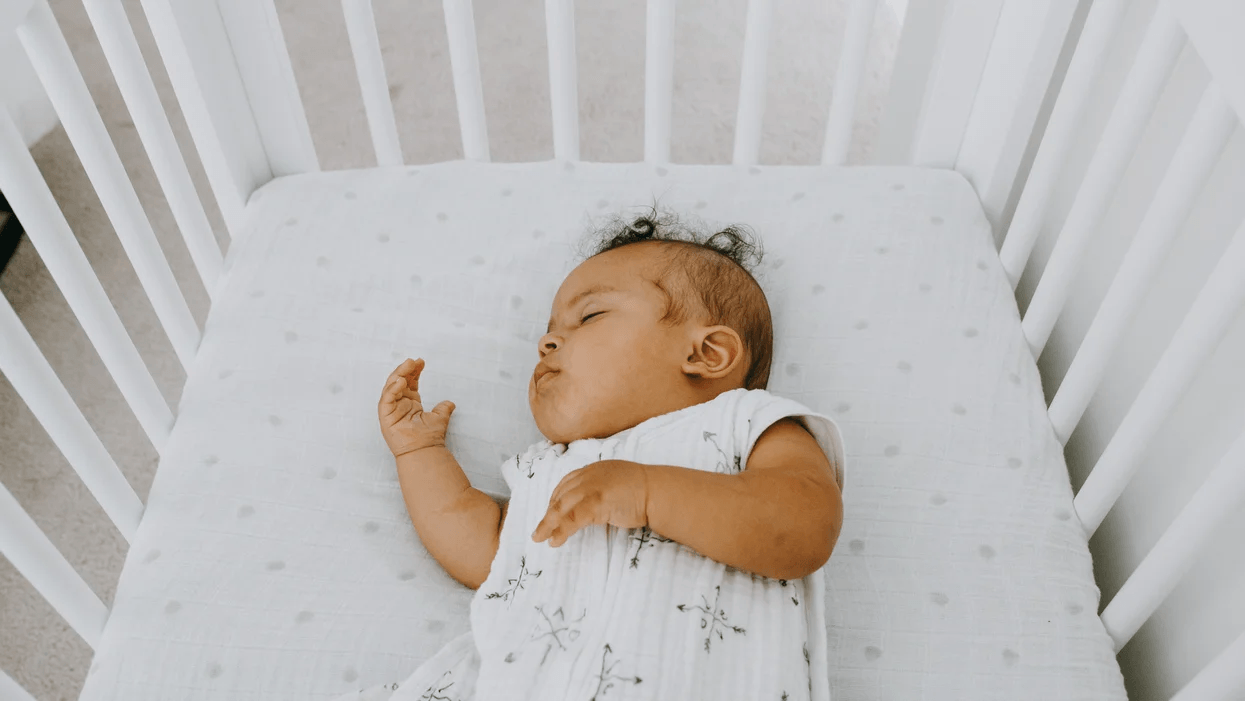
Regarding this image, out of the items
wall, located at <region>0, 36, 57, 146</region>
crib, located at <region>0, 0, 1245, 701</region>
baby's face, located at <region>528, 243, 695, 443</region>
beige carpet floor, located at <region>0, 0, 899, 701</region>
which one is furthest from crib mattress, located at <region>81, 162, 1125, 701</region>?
wall, located at <region>0, 36, 57, 146</region>

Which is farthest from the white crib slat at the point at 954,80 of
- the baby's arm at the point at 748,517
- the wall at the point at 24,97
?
the wall at the point at 24,97

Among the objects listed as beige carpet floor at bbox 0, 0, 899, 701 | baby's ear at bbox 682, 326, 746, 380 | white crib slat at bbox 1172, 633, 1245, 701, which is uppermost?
baby's ear at bbox 682, 326, 746, 380

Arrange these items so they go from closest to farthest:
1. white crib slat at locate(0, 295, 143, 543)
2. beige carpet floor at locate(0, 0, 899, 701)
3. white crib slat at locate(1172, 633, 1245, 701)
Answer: white crib slat at locate(1172, 633, 1245, 701)
white crib slat at locate(0, 295, 143, 543)
beige carpet floor at locate(0, 0, 899, 701)

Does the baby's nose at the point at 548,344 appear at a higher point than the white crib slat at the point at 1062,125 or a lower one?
lower

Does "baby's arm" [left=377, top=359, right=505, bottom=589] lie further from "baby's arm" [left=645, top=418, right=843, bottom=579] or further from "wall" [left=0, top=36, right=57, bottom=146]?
"wall" [left=0, top=36, right=57, bottom=146]

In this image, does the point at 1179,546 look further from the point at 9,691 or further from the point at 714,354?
the point at 9,691

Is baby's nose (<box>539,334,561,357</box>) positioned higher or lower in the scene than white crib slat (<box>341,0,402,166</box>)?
lower

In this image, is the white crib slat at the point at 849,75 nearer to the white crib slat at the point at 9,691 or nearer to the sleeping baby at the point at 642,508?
the sleeping baby at the point at 642,508

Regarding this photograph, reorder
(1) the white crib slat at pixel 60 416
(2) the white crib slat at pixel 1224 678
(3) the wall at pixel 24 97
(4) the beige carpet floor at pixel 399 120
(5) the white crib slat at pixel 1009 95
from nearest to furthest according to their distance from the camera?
(2) the white crib slat at pixel 1224 678
(1) the white crib slat at pixel 60 416
(5) the white crib slat at pixel 1009 95
(4) the beige carpet floor at pixel 399 120
(3) the wall at pixel 24 97

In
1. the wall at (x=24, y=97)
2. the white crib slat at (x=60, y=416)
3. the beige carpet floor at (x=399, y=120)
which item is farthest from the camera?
the wall at (x=24, y=97)

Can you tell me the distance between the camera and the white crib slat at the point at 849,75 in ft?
3.39

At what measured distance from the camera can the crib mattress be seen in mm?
800

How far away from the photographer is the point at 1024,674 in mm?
788

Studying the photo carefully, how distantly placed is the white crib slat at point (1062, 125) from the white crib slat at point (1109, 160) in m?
0.03
